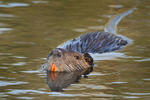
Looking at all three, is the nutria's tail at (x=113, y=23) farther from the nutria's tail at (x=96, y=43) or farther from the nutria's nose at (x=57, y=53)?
the nutria's nose at (x=57, y=53)

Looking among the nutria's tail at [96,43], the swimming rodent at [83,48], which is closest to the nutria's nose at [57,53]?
the swimming rodent at [83,48]

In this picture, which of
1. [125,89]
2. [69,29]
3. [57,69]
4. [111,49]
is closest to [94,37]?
[111,49]

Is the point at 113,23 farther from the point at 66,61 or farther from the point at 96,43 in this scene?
the point at 66,61

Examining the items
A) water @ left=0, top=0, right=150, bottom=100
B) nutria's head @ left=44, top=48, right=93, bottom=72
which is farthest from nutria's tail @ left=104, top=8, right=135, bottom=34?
nutria's head @ left=44, top=48, right=93, bottom=72

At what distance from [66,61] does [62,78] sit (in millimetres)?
416

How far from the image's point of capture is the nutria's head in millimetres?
7418

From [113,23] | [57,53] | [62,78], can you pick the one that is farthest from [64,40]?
[62,78]

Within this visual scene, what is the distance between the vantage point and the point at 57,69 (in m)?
7.55

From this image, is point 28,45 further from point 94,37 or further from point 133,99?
point 133,99

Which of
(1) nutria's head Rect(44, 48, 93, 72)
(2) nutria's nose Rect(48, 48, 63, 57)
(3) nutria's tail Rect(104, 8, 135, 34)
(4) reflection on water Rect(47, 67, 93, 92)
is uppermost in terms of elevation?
(3) nutria's tail Rect(104, 8, 135, 34)

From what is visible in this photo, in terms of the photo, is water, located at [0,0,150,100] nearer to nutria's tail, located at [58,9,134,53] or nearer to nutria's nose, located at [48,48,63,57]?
nutria's tail, located at [58,9,134,53]

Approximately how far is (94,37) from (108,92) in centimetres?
335

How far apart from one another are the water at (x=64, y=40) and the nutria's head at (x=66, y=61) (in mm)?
191

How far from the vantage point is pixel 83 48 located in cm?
927
